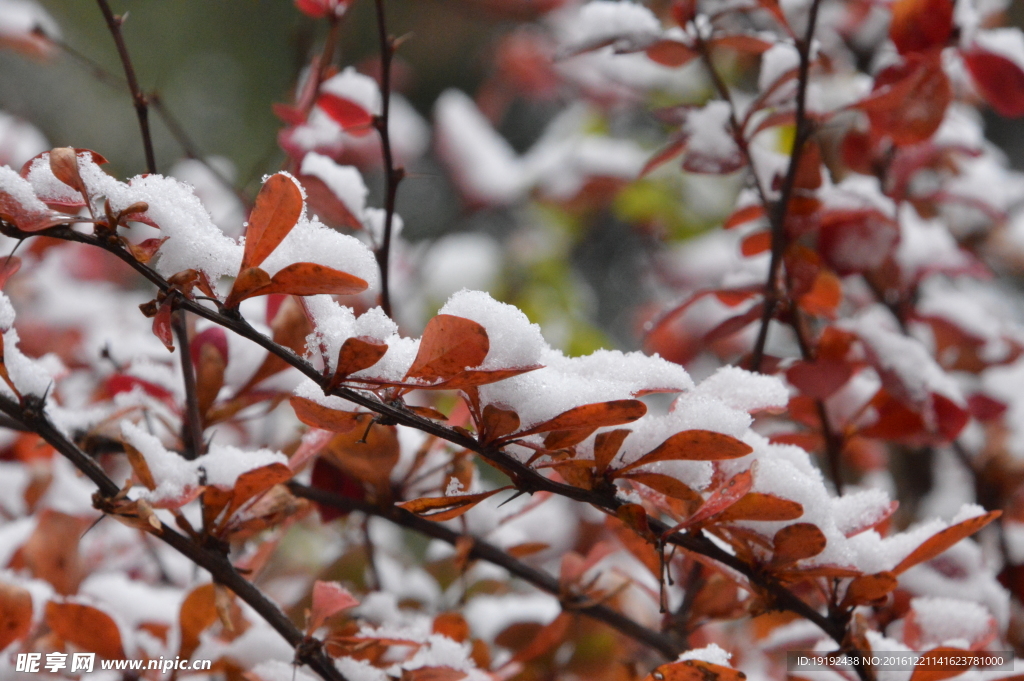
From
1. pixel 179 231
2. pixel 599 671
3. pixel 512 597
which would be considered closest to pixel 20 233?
pixel 179 231

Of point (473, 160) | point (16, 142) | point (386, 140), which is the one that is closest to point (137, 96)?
point (386, 140)

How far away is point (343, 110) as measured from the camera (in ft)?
2.65

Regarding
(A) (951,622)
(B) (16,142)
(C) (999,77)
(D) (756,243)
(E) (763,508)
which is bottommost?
(A) (951,622)

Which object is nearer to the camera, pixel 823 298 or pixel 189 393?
pixel 189 393

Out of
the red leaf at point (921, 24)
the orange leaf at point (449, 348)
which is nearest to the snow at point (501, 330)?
Result: the orange leaf at point (449, 348)

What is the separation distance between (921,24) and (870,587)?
0.54m

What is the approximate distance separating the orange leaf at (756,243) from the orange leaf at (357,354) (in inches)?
19.2

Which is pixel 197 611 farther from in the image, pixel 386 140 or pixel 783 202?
pixel 783 202

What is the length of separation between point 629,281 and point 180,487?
196 centimetres

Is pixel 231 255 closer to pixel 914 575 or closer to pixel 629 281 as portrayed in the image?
pixel 914 575

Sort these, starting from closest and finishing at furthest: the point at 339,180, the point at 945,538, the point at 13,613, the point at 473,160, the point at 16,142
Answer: the point at 945,538
the point at 13,613
the point at 339,180
the point at 16,142
the point at 473,160

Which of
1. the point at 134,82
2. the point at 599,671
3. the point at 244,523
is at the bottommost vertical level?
the point at 599,671

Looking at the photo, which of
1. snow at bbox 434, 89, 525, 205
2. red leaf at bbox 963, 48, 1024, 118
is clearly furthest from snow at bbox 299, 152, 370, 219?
snow at bbox 434, 89, 525, 205

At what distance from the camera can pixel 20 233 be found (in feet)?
1.38
